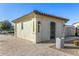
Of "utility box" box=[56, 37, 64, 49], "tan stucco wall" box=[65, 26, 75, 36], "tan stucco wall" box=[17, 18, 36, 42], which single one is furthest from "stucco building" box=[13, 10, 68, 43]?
"utility box" box=[56, 37, 64, 49]

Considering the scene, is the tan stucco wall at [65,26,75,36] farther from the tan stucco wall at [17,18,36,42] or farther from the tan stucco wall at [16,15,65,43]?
the tan stucco wall at [17,18,36,42]

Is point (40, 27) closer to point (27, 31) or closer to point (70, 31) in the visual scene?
point (27, 31)

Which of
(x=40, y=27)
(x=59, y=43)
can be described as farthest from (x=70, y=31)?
(x=40, y=27)

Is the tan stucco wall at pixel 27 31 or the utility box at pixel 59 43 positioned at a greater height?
the tan stucco wall at pixel 27 31

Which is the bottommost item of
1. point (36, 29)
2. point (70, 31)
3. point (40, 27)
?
point (70, 31)

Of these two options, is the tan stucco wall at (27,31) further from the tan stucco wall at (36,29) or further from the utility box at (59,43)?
the utility box at (59,43)

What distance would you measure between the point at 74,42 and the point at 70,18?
192 centimetres

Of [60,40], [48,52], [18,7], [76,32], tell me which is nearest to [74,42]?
[76,32]

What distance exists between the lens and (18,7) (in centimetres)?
978

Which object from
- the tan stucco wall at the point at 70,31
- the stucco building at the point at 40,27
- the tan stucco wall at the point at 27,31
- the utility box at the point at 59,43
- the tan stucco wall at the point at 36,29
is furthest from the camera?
the tan stucco wall at the point at 27,31

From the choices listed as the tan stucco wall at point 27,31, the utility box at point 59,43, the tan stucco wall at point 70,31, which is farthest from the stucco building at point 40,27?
the utility box at point 59,43

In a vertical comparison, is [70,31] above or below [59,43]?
above

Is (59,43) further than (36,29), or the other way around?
(36,29)

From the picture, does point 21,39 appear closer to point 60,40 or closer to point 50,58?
point 60,40
